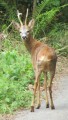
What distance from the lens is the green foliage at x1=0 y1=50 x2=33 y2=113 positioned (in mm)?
9898

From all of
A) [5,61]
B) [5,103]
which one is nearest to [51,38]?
[5,61]

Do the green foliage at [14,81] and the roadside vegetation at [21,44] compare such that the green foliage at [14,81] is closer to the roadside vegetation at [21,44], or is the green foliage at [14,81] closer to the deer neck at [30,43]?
the roadside vegetation at [21,44]

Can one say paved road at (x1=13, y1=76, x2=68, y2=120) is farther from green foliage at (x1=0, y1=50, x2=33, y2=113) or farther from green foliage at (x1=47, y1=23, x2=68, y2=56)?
green foliage at (x1=47, y1=23, x2=68, y2=56)

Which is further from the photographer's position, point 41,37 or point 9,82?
A: point 41,37

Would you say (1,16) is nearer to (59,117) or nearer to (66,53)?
(66,53)

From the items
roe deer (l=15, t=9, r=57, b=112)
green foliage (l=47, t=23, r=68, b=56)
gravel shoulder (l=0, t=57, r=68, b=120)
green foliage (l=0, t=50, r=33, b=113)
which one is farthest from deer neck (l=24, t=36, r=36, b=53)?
green foliage (l=47, t=23, r=68, b=56)

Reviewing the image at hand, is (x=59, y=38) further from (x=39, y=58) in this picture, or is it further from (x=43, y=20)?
(x=39, y=58)

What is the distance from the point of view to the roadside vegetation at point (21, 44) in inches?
403

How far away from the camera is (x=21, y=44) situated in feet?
51.0

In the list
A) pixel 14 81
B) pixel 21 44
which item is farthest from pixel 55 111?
pixel 21 44

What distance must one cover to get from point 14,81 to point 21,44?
14.6 ft

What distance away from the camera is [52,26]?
1836 centimetres

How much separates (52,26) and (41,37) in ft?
4.05

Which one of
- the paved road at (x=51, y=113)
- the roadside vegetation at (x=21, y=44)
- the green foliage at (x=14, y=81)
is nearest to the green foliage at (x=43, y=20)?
the roadside vegetation at (x=21, y=44)
